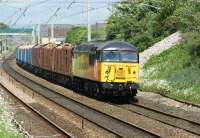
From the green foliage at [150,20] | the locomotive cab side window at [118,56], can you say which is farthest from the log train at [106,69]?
the green foliage at [150,20]

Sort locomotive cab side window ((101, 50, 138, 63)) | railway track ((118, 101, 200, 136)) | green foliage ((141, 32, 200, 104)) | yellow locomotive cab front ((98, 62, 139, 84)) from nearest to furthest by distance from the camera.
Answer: railway track ((118, 101, 200, 136)) < yellow locomotive cab front ((98, 62, 139, 84)) < locomotive cab side window ((101, 50, 138, 63)) < green foliage ((141, 32, 200, 104))

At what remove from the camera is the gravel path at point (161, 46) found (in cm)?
4369

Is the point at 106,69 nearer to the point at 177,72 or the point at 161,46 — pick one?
the point at 177,72

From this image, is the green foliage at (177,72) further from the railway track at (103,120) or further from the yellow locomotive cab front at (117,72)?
the railway track at (103,120)

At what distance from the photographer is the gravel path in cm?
4369

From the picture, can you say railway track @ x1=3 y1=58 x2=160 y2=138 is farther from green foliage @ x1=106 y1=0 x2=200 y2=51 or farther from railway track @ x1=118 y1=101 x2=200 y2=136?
green foliage @ x1=106 y1=0 x2=200 y2=51

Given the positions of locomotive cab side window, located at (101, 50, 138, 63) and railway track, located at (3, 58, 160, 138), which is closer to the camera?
railway track, located at (3, 58, 160, 138)

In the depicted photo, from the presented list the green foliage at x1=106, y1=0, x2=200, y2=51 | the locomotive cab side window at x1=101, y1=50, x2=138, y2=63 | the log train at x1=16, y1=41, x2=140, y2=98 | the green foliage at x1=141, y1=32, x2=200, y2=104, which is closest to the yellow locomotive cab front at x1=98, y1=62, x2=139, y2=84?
the log train at x1=16, y1=41, x2=140, y2=98

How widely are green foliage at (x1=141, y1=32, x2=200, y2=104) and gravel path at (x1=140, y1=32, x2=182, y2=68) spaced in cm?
133

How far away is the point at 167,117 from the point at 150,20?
99.1 ft

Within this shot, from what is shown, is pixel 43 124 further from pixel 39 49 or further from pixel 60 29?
pixel 60 29

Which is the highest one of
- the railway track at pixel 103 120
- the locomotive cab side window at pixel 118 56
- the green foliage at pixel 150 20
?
the green foliage at pixel 150 20

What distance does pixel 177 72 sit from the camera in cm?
3438

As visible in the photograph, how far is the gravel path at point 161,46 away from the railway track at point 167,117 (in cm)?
1579
